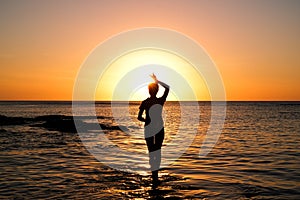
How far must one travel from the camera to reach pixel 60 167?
1455 cm

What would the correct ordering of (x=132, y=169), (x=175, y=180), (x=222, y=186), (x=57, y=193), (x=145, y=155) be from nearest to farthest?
(x=57, y=193) → (x=222, y=186) → (x=175, y=180) → (x=132, y=169) → (x=145, y=155)

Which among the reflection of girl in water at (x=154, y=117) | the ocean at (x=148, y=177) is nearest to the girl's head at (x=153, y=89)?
the reflection of girl in water at (x=154, y=117)

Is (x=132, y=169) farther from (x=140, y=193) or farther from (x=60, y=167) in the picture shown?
(x=140, y=193)

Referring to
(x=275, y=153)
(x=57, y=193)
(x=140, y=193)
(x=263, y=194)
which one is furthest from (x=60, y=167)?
(x=275, y=153)

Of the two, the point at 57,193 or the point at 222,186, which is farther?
the point at 222,186

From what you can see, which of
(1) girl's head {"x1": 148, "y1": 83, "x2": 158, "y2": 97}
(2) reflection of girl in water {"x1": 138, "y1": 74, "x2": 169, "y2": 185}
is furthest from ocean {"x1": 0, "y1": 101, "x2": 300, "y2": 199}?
(1) girl's head {"x1": 148, "y1": 83, "x2": 158, "y2": 97}

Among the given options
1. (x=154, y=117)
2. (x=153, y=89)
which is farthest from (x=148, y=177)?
(x=153, y=89)

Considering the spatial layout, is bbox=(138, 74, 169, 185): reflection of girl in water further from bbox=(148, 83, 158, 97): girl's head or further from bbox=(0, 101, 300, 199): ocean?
bbox=(0, 101, 300, 199): ocean

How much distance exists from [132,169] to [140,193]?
426cm

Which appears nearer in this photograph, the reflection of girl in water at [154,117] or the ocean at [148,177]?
the ocean at [148,177]

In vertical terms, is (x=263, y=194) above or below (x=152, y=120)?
below

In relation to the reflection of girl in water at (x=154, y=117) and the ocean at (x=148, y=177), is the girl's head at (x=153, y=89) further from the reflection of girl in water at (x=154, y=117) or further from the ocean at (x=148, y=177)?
the ocean at (x=148, y=177)

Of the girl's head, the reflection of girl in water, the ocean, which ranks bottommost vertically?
the ocean

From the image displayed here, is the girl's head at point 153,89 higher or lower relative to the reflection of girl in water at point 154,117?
higher
